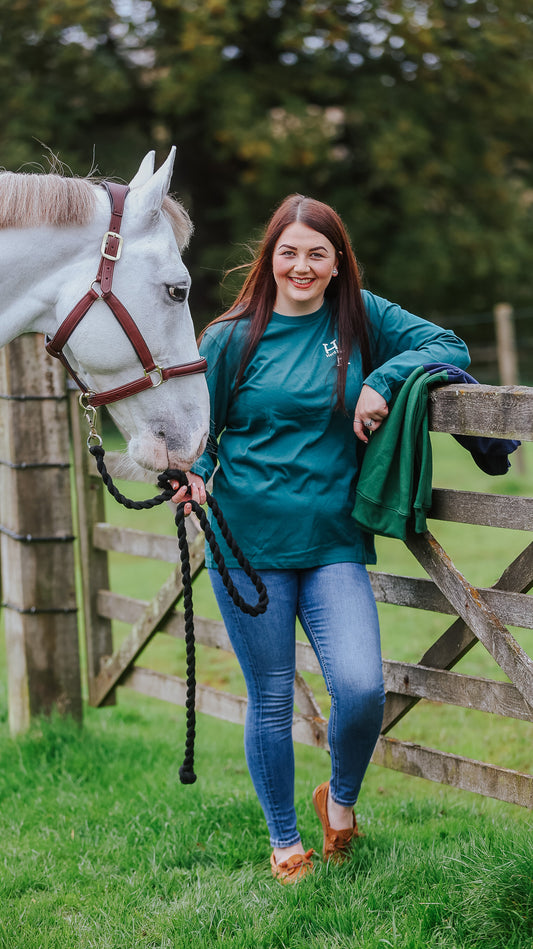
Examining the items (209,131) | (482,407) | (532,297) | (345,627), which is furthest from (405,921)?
(532,297)

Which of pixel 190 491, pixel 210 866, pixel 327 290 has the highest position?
pixel 327 290

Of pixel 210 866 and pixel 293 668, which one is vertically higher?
pixel 293 668

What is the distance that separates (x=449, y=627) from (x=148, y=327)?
4.38 ft

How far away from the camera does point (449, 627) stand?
9.57 feet

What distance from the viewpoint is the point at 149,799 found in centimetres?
353

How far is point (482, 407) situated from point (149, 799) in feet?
6.71

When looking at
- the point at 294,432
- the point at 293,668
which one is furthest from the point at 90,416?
the point at 293,668

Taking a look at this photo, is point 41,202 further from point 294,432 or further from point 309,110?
point 309,110

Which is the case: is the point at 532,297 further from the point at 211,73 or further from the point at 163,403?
the point at 163,403

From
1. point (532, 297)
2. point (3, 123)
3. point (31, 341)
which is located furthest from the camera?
point (532, 297)

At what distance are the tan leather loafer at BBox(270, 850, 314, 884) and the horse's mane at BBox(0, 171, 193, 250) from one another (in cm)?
196

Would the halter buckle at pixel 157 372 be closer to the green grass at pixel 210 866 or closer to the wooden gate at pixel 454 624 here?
the wooden gate at pixel 454 624

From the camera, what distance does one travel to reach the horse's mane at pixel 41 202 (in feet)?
8.03

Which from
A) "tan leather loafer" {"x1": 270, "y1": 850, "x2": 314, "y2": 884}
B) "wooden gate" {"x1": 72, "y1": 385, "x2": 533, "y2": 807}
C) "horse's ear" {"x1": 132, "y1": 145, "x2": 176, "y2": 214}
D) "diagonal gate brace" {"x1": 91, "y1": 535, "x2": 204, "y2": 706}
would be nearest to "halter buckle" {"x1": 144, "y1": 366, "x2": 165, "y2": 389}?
"horse's ear" {"x1": 132, "y1": 145, "x2": 176, "y2": 214}
